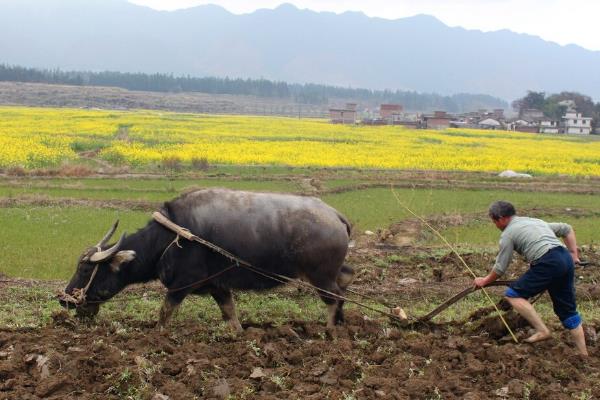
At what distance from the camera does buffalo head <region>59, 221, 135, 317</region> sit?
282 inches

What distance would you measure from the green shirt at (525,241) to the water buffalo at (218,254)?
186 cm

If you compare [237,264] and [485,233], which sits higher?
[237,264]

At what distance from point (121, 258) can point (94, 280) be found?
461 mm

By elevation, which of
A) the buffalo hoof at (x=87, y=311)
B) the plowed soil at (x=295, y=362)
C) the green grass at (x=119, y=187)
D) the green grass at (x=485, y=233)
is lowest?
the green grass at (x=119, y=187)

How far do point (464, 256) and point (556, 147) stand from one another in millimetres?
36178

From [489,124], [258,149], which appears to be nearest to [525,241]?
[258,149]

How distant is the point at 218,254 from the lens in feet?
23.7

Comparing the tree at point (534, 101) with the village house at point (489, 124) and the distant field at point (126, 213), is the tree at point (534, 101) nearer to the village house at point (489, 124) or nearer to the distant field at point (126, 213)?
the village house at point (489, 124)

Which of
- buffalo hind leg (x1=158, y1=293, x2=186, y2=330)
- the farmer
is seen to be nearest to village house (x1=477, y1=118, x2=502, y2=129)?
the farmer

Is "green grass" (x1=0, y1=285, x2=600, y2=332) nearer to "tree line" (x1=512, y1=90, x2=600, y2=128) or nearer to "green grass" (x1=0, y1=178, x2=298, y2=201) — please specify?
"green grass" (x1=0, y1=178, x2=298, y2=201)

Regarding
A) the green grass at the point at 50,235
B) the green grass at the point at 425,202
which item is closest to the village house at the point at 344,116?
the green grass at the point at 425,202

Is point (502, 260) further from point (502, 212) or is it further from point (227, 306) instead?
point (227, 306)

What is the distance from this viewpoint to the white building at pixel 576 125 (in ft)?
241

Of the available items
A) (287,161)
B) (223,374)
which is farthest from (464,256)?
(287,161)
